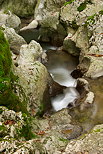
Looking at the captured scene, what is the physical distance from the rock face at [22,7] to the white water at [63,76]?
17.1m

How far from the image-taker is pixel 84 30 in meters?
15.8

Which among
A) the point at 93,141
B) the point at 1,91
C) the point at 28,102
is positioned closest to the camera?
the point at 93,141

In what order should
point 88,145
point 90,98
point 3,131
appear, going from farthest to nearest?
point 90,98, point 88,145, point 3,131

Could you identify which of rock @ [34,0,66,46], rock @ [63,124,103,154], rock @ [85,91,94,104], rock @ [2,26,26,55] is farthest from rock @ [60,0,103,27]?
rock @ [63,124,103,154]

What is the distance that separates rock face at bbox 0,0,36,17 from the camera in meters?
31.9

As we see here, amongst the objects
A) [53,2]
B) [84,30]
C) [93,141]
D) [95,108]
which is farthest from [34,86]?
[53,2]

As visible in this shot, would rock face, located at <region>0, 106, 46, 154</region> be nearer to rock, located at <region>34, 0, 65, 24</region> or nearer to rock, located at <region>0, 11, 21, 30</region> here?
rock, located at <region>34, 0, 65, 24</region>

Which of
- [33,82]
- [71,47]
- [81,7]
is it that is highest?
[81,7]

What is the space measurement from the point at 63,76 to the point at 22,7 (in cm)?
2274

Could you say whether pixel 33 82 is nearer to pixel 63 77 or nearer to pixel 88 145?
pixel 63 77

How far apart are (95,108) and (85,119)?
0.99 m

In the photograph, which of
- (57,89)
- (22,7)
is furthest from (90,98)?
(22,7)

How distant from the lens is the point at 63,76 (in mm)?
14344

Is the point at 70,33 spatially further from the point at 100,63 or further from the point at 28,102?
the point at 28,102
